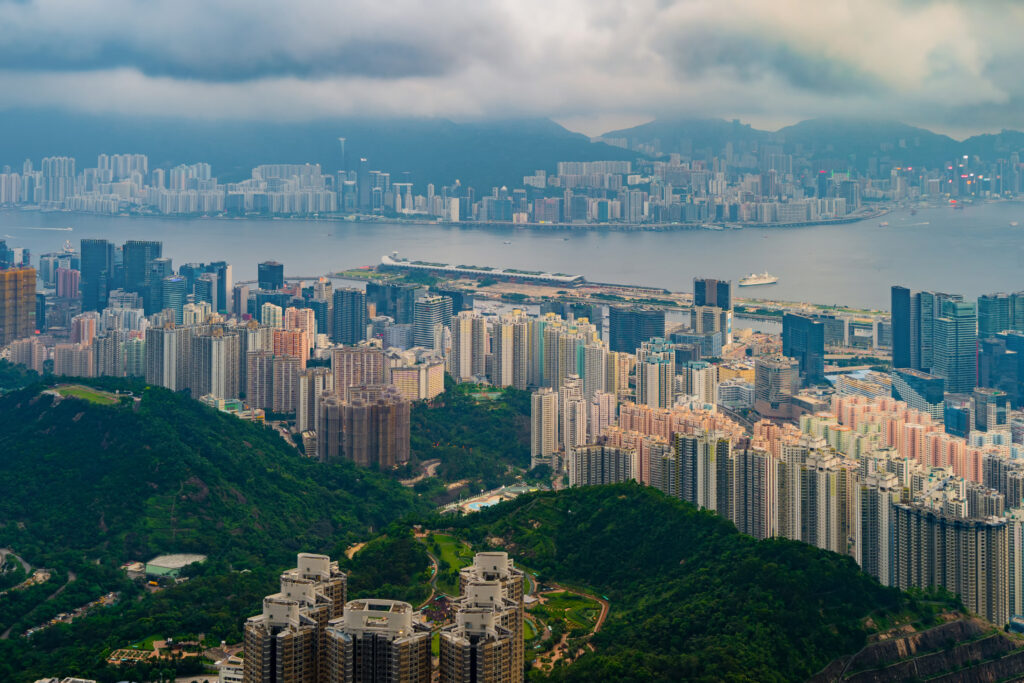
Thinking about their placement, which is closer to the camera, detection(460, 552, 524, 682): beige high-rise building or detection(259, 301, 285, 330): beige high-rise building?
detection(460, 552, 524, 682): beige high-rise building

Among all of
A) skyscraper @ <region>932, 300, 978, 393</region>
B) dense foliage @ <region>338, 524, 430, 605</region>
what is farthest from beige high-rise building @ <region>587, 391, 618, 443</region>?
dense foliage @ <region>338, 524, 430, 605</region>

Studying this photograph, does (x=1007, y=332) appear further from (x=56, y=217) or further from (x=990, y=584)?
(x=56, y=217)

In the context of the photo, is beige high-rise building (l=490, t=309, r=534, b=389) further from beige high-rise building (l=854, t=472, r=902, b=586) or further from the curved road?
the curved road

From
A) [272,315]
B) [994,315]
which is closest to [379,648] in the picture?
[994,315]

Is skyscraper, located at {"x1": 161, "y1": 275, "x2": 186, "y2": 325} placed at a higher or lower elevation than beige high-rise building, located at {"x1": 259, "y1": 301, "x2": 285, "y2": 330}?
higher

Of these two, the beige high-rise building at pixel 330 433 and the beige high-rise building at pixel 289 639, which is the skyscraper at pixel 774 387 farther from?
the beige high-rise building at pixel 289 639

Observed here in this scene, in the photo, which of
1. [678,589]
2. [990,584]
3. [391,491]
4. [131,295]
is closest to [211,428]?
[391,491]
